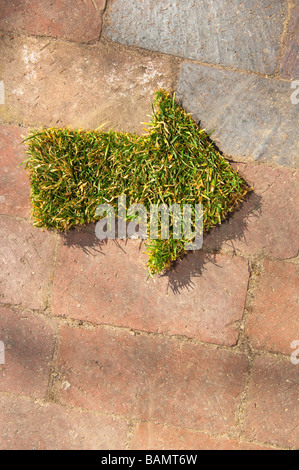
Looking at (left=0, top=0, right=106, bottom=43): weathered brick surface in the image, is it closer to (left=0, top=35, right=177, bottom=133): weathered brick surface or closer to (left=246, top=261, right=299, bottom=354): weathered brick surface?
(left=0, top=35, right=177, bottom=133): weathered brick surface

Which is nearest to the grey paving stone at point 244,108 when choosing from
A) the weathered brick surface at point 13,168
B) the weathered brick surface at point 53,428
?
the weathered brick surface at point 13,168

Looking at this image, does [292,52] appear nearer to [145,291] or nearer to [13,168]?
[145,291]

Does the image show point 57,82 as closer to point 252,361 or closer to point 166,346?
point 166,346
